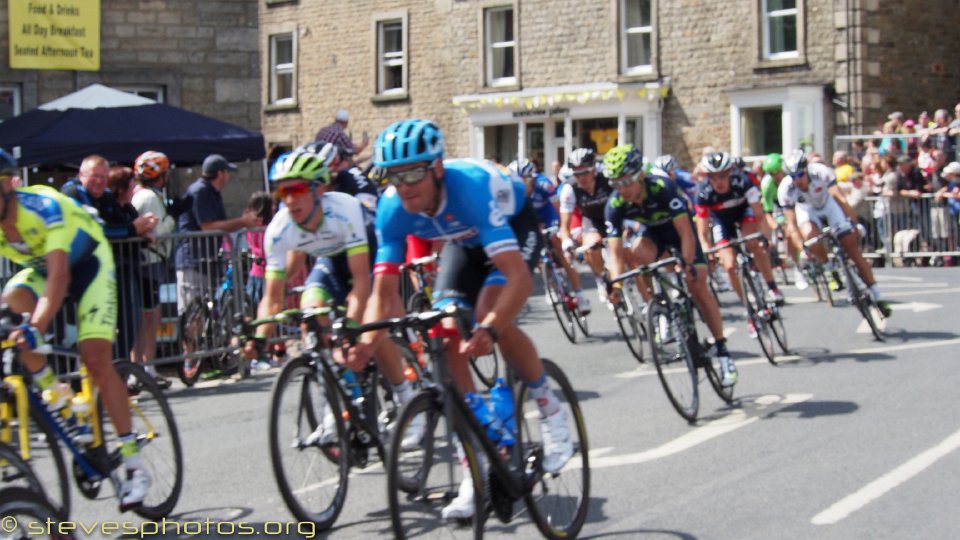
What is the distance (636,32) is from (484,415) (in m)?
32.3

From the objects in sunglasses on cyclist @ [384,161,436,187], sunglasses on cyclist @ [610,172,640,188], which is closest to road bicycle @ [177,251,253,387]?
sunglasses on cyclist @ [610,172,640,188]

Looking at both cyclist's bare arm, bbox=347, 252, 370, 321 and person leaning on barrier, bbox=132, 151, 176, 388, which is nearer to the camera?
cyclist's bare arm, bbox=347, 252, 370, 321

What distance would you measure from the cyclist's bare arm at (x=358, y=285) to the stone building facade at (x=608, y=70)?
25.5 m

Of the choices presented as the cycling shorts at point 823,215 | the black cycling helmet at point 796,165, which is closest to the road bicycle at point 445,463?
the cycling shorts at point 823,215

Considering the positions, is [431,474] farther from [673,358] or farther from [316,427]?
[673,358]

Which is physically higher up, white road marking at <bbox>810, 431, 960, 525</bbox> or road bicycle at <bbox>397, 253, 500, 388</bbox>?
road bicycle at <bbox>397, 253, 500, 388</bbox>

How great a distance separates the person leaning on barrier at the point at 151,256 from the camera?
40.8 ft

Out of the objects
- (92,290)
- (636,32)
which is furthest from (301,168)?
(636,32)

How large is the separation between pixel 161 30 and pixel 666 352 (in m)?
14.3

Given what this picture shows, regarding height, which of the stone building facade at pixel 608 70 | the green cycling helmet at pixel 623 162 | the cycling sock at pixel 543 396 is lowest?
the cycling sock at pixel 543 396

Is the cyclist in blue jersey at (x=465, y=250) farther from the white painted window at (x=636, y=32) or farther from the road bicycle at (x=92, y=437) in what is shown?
the white painted window at (x=636, y=32)

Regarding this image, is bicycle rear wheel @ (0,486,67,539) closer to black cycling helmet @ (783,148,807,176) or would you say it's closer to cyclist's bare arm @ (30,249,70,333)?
cyclist's bare arm @ (30,249,70,333)

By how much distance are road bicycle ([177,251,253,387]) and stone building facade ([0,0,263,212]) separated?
904cm

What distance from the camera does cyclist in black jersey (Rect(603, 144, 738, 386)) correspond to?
1109 centimetres
